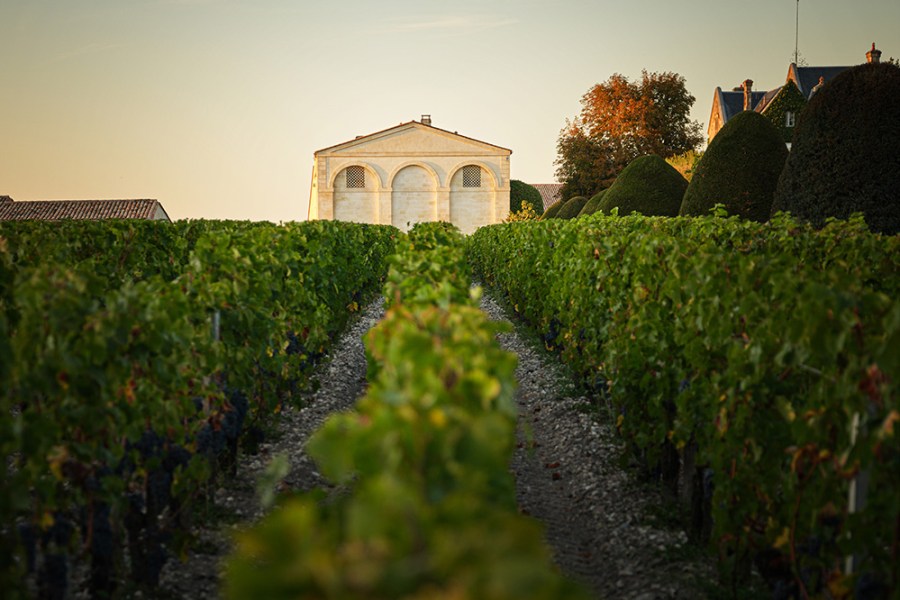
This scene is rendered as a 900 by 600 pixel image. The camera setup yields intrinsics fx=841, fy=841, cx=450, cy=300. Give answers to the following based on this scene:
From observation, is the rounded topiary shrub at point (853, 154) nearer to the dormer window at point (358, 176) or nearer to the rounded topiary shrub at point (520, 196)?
the dormer window at point (358, 176)

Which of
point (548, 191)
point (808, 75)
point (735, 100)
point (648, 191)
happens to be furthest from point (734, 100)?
point (648, 191)

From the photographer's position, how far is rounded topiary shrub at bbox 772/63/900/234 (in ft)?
43.7

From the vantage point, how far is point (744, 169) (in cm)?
1719

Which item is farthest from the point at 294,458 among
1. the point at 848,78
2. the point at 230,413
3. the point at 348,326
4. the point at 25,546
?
the point at 848,78

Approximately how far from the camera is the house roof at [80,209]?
49.7 metres

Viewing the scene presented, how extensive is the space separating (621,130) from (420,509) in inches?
2002

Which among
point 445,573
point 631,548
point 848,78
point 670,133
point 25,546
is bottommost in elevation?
point 631,548

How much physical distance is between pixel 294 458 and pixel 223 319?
1657 millimetres

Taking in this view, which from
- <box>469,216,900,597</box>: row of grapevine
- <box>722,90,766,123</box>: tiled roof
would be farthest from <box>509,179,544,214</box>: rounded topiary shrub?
<box>469,216,900,597</box>: row of grapevine

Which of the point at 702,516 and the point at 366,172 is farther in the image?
the point at 366,172

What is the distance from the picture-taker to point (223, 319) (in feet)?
19.5

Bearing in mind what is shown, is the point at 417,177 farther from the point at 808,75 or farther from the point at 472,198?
the point at 808,75

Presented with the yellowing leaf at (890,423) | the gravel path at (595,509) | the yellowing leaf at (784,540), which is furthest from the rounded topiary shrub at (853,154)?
the yellowing leaf at (890,423)

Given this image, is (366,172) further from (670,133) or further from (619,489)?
(619,489)
